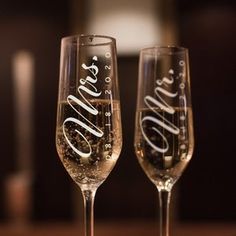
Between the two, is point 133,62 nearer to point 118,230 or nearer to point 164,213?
point 118,230

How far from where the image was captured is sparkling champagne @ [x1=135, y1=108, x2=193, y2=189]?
2.20 ft

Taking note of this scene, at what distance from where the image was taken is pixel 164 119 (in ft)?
2.20

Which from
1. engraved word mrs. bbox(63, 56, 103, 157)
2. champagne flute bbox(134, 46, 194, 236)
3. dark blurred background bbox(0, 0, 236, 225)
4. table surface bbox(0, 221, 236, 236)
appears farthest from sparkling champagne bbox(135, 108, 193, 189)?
dark blurred background bbox(0, 0, 236, 225)

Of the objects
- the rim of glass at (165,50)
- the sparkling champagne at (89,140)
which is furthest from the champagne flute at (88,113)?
the rim of glass at (165,50)

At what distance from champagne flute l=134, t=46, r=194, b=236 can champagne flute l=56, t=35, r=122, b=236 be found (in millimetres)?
81

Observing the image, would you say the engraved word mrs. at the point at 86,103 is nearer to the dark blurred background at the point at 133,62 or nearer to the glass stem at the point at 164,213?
the glass stem at the point at 164,213

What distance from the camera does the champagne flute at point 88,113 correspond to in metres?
0.59

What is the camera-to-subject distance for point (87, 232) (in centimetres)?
57

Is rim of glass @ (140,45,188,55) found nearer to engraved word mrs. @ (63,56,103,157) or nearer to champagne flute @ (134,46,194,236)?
champagne flute @ (134,46,194,236)

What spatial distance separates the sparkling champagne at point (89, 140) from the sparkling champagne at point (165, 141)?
0.08 meters

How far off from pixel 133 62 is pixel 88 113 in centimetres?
313
